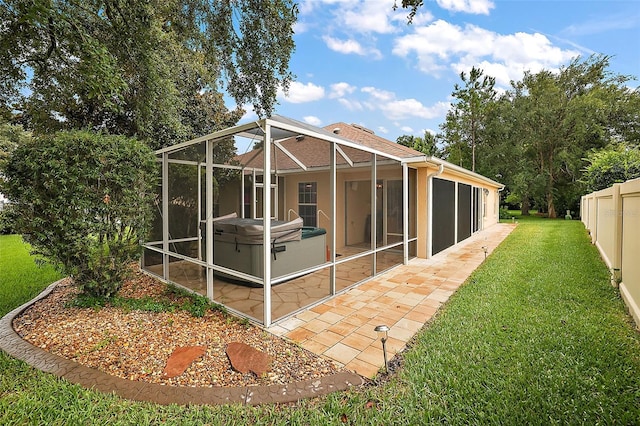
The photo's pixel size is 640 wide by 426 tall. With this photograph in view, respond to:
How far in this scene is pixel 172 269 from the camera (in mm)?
6891

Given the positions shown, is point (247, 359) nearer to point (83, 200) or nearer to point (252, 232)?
point (252, 232)

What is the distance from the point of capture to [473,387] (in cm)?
260

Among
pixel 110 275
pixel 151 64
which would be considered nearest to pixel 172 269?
pixel 110 275

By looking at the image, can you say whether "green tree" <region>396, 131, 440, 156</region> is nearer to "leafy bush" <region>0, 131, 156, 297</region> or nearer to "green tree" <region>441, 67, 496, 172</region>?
"green tree" <region>441, 67, 496, 172</region>

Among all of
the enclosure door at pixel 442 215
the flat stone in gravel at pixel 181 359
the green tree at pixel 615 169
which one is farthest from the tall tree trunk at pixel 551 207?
the flat stone in gravel at pixel 181 359

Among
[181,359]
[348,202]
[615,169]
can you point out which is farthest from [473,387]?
[615,169]

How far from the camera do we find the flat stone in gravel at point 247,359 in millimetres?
2949

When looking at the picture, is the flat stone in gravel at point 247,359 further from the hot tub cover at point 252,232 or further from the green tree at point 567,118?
the green tree at point 567,118

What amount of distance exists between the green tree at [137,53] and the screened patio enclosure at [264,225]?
140 cm

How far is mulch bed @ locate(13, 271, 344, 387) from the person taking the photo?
9.44ft

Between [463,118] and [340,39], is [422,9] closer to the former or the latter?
[340,39]

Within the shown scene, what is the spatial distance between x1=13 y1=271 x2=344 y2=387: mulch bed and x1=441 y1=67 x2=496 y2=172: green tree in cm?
2606

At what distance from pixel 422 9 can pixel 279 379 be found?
15.8ft

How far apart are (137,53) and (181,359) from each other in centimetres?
537
